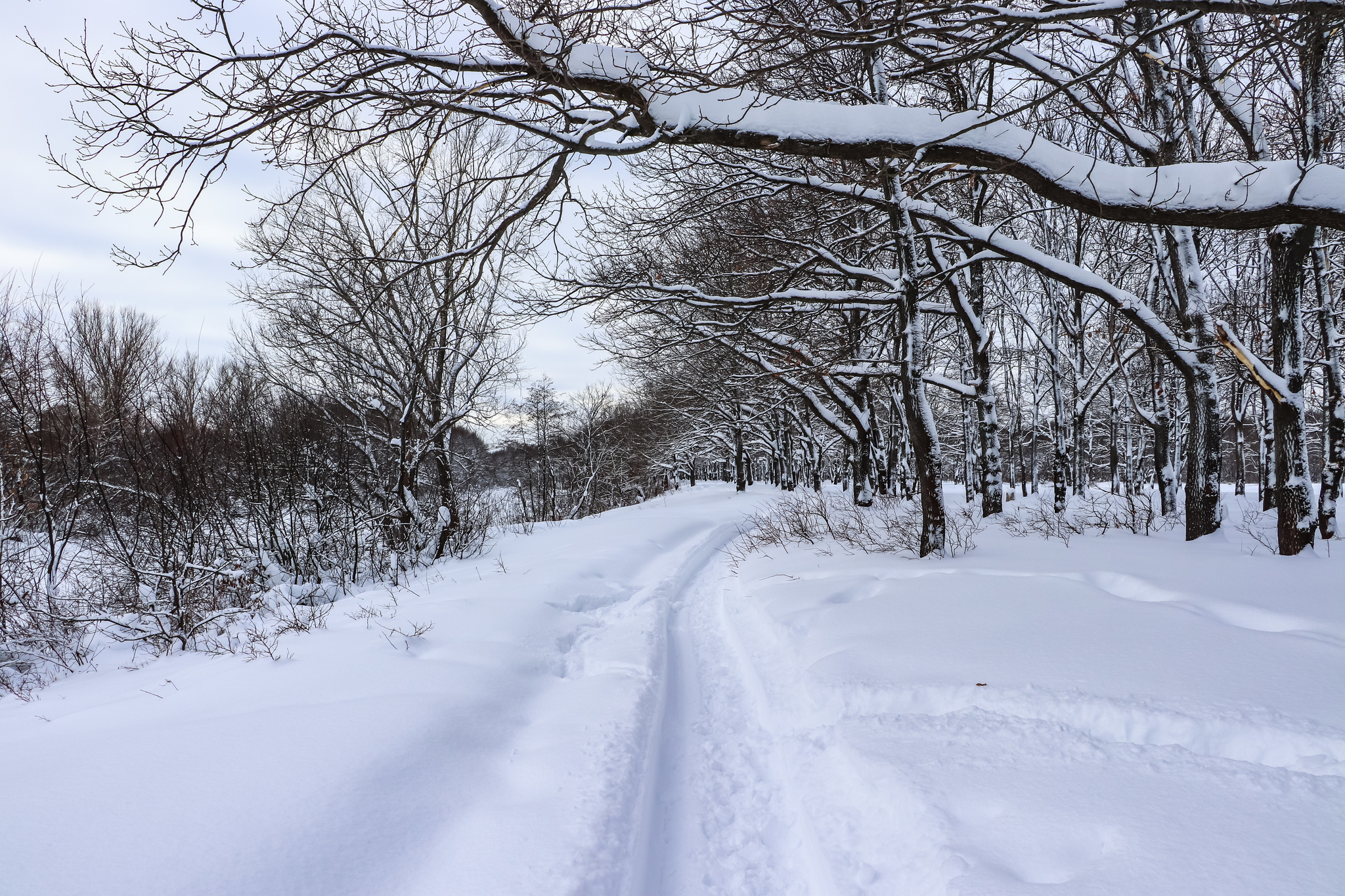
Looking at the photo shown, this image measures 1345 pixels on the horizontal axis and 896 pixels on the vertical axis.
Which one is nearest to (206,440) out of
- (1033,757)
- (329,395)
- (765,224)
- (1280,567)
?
(329,395)

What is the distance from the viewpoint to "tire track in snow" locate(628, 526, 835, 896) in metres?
2.54

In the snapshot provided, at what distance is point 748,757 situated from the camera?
350 centimetres

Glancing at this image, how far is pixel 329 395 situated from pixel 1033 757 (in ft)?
43.2

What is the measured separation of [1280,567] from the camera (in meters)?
5.21

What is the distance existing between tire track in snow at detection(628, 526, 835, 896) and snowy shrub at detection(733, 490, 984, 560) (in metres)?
4.10

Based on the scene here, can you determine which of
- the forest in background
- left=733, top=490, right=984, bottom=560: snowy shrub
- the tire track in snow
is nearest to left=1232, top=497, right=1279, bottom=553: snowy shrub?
the forest in background

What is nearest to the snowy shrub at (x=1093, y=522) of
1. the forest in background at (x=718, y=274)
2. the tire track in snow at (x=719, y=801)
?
the forest in background at (x=718, y=274)

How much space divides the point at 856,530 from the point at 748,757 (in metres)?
6.18

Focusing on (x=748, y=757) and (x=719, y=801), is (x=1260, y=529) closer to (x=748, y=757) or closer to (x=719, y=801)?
(x=748, y=757)

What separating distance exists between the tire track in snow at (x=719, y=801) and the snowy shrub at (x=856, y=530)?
4095 mm

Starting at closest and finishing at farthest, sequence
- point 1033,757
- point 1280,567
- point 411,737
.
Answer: point 1033,757
point 411,737
point 1280,567

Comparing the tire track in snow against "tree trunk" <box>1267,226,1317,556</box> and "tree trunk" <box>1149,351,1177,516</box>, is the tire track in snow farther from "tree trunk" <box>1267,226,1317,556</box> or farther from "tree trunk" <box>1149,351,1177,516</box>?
"tree trunk" <box>1149,351,1177,516</box>

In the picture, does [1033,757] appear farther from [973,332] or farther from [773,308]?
[973,332]

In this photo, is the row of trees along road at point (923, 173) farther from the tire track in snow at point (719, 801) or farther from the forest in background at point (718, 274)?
the tire track in snow at point (719, 801)
